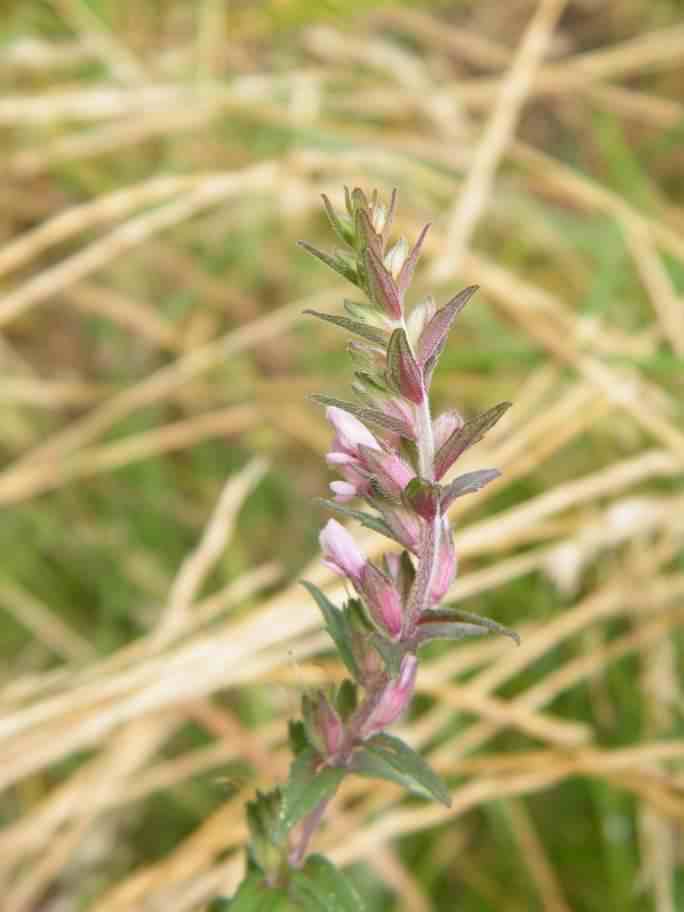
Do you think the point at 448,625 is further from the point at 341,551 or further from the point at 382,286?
the point at 382,286

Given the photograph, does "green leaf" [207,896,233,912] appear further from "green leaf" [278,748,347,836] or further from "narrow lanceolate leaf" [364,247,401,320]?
"narrow lanceolate leaf" [364,247,401,320]

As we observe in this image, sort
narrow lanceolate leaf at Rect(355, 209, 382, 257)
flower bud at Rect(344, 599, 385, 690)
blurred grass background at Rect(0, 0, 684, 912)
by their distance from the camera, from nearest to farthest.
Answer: narrow lanceolate leaf at Rect(355, 209, 382, 257), flower bud at Rect(344, 599, 385, 690), blurred grass background at Rect(0, 0, 684, 912)

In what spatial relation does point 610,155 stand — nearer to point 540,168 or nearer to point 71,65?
point 540,168

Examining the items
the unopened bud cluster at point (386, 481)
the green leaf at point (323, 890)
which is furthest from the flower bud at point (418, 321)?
the green leaf at point (323, 890)

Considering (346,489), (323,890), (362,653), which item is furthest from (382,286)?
(323,890)

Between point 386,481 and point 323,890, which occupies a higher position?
point 386,481

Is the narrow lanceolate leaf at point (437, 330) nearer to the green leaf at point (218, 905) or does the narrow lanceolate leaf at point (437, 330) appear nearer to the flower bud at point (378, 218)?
the flower bud at point (378, 218)

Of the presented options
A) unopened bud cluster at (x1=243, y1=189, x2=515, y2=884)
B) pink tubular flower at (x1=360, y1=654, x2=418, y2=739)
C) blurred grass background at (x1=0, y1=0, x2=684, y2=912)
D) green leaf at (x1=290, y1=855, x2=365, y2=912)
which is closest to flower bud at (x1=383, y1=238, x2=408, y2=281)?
unopened bud cluster at (x1=243, y1=189, x2=515, y2=884)
